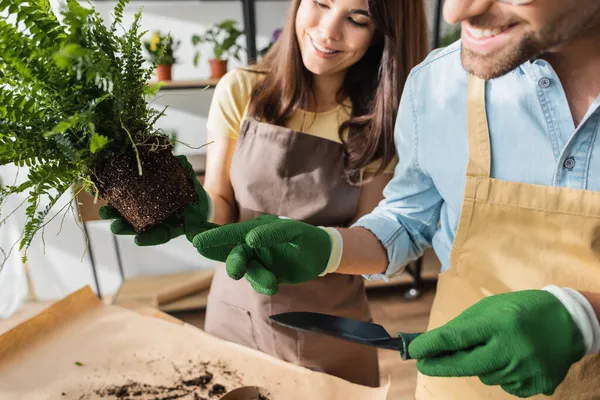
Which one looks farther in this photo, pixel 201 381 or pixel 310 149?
pixel 310 149

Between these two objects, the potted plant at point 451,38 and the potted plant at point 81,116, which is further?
the potted plant at point 451,38

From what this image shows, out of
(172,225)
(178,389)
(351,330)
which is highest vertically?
(172,225)

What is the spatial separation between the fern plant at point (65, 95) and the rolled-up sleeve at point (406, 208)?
1.67 ft

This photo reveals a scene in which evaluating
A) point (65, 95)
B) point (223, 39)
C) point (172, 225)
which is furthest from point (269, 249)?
point (223, 39)

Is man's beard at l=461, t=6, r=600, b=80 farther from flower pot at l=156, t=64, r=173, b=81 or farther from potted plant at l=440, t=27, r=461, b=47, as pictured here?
flower pot at l=156, t=64, r=173, b=81

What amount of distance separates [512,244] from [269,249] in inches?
17.2

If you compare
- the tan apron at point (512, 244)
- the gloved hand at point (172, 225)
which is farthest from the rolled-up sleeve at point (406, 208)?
the gloved hand at point (172, 225)

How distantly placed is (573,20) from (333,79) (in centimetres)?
69

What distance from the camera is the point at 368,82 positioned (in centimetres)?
118

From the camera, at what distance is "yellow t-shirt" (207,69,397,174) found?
117cm

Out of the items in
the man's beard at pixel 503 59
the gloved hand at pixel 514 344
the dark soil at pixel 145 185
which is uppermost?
the man's beard at pixel 503 59

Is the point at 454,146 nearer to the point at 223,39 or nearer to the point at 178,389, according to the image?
the point at 178,389

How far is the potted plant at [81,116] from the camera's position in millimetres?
589

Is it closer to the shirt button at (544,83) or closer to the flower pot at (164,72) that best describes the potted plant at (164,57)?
the flower pot at (164,72)
